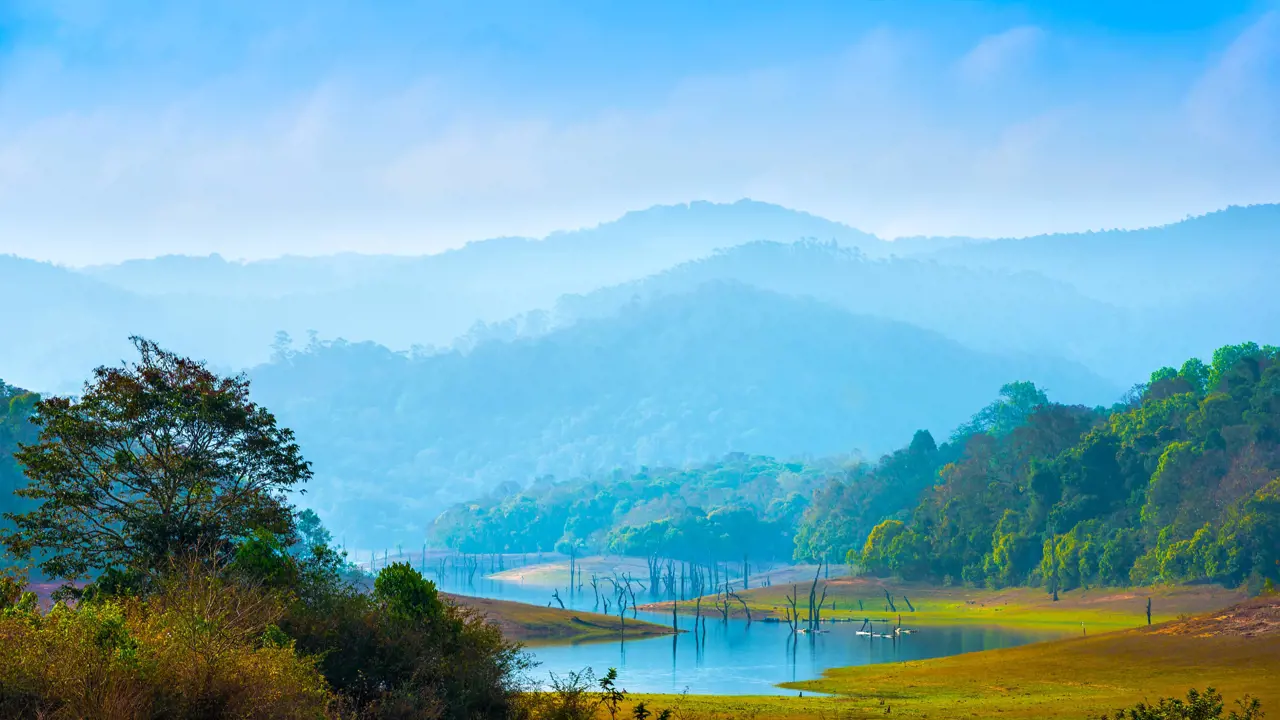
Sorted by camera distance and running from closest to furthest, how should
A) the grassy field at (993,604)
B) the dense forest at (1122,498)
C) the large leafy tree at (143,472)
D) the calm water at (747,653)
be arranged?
the large leafy tree at (143,472) < the calm water at (747,653) < the grassy field at (993,604) < the dense forest at (1122,498)

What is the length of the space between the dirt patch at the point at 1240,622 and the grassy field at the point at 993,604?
19189mm

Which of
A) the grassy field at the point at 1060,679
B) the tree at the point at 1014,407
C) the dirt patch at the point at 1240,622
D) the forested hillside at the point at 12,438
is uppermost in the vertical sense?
the tree at the point at 1014,407

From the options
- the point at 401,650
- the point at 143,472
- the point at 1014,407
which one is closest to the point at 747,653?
the point at 143,472

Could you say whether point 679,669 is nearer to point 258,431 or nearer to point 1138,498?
point 258,431

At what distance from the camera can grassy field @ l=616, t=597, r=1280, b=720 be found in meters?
47.8

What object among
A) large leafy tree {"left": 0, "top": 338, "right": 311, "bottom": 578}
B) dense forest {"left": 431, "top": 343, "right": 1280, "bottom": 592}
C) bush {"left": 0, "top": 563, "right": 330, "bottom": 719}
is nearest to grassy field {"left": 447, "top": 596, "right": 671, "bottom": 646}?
dense forest {"left": 431, "top": 343, "right": 1280, "bottom": 592}

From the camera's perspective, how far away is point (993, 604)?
403ft

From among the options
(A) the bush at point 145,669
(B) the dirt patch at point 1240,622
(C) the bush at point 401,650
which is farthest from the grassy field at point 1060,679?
(A) the bush at point 145,669

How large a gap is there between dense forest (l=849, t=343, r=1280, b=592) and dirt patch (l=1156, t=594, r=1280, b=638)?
36.5 metres

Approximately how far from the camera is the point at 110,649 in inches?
843

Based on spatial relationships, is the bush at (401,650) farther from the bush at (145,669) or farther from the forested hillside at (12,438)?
the forested hillside at (12,438)

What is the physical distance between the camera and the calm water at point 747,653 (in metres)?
71.9

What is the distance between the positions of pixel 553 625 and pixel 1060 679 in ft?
163

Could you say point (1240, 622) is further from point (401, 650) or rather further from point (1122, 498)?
point (1122, 498)
